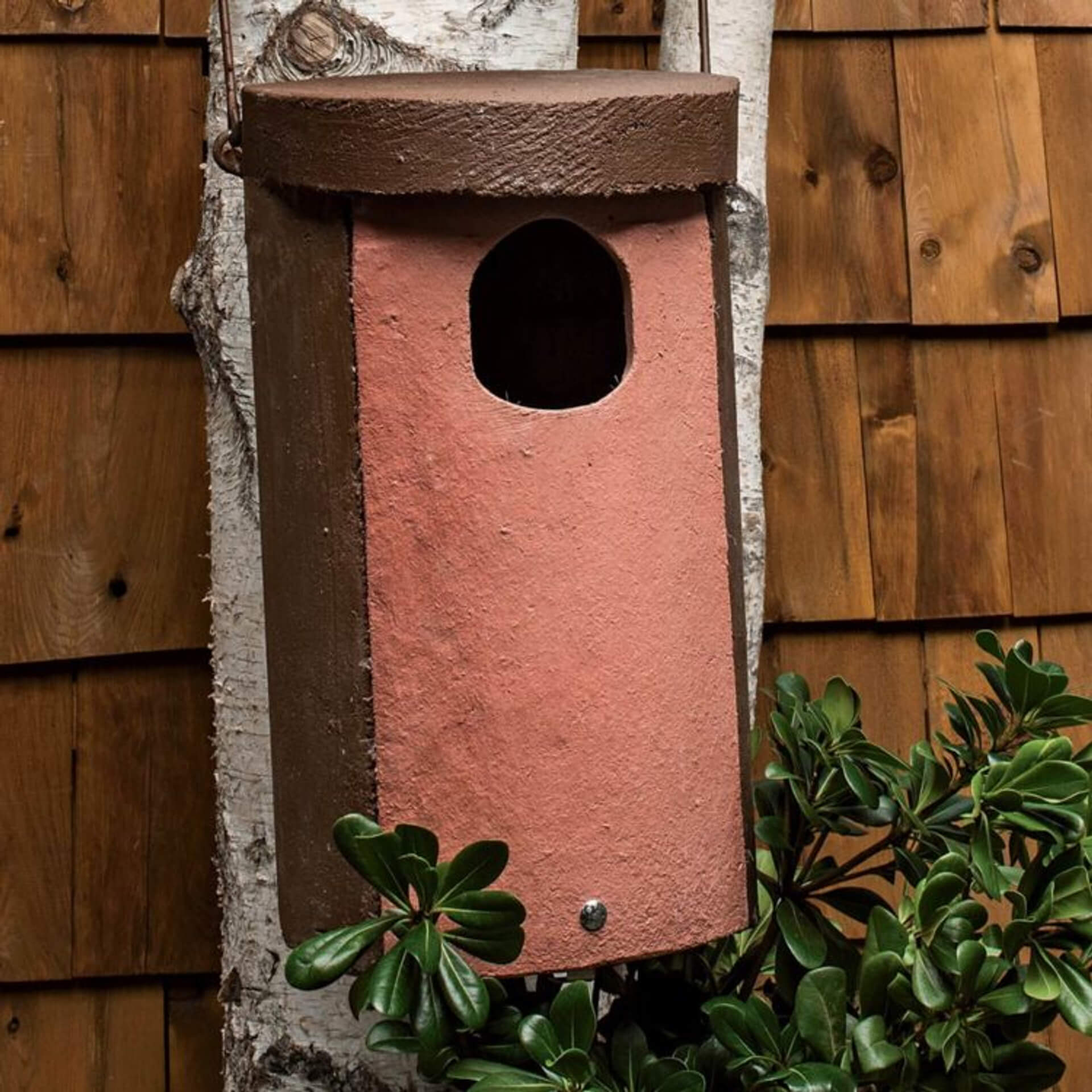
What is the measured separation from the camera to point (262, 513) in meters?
1.46

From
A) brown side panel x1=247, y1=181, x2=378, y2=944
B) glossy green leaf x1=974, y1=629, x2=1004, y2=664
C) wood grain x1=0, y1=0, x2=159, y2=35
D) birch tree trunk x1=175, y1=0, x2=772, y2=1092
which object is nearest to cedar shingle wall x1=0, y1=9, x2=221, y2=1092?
wood grain x1=0, y1=0, x2=159, y2=35

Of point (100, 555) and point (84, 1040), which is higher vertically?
point (100, 555)

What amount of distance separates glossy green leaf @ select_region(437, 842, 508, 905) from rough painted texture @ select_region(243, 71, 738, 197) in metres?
0.48

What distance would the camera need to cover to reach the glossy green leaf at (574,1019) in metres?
1.31

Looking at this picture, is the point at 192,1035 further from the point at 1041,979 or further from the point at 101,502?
the point at 1041,979

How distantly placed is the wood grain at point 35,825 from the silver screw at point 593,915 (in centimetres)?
82

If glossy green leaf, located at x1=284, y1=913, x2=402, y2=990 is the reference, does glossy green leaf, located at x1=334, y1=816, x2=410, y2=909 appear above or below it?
above

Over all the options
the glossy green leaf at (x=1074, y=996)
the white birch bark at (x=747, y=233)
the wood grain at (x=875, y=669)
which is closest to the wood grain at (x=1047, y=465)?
the wood grain at (x=875, y=669)

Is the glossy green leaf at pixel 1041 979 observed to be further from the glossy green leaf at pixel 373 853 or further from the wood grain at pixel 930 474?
the wood grain at pixel 930 474

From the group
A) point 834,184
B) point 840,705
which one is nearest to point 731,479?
point 840,705

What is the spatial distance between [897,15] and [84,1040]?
4.91 ft

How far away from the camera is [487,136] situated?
131 cm

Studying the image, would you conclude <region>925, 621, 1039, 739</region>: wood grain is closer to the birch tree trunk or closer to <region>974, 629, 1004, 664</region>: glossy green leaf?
the birch tree trunk

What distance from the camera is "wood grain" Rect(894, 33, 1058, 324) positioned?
2.10 meters
